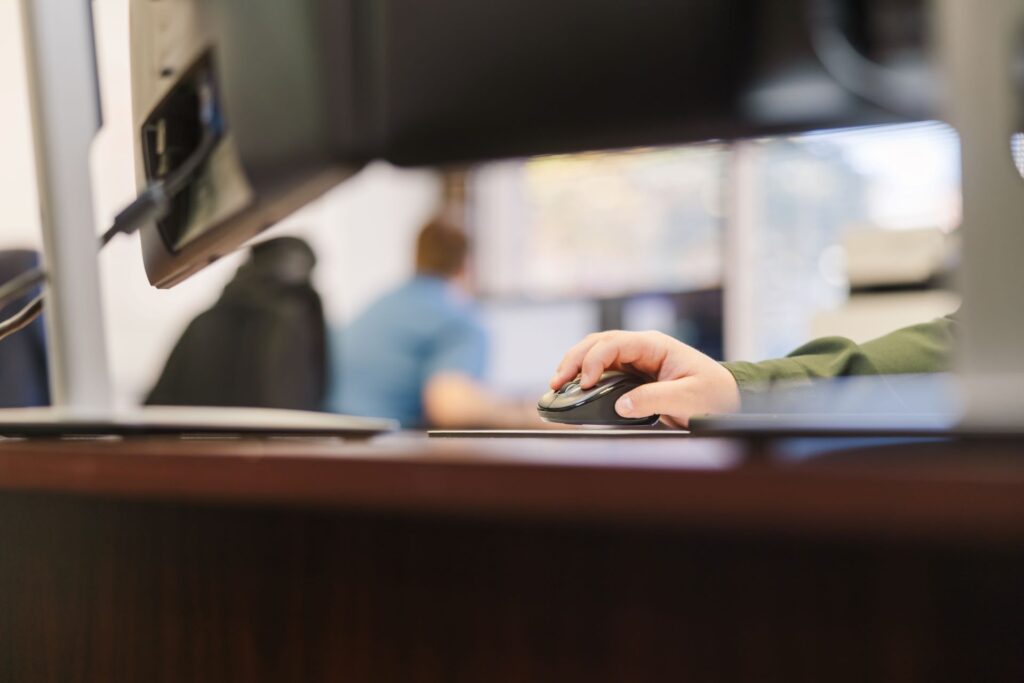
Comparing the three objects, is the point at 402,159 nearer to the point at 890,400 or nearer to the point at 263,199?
the point at 263,199

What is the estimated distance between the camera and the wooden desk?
27 centimetres

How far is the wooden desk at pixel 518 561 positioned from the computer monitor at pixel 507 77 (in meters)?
0.21

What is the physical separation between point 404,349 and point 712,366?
6.53 feet

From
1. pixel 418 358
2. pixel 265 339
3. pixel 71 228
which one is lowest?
pixel 418 358

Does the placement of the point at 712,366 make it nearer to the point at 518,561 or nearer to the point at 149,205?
the point at 518,561

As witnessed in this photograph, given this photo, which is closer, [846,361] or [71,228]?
[846,361]

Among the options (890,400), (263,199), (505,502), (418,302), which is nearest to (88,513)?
(263,199)

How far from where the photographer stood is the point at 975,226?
365mm

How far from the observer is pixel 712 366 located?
575 millimetres

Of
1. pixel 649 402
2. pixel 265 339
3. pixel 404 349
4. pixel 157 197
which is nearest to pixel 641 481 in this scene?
pixel 649 402

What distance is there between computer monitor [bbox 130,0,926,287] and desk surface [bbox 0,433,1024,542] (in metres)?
0.22

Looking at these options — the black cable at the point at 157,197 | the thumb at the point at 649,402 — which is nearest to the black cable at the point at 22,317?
the black cable at the point at 157,197

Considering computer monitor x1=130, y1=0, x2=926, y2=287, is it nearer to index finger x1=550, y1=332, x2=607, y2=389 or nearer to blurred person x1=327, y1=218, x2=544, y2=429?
index finger x1=550, y1=332, x2=607, y2=389

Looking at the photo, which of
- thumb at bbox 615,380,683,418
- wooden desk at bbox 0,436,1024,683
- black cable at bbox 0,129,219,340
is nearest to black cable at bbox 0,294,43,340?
black cable at bbox 0,129,219,340
